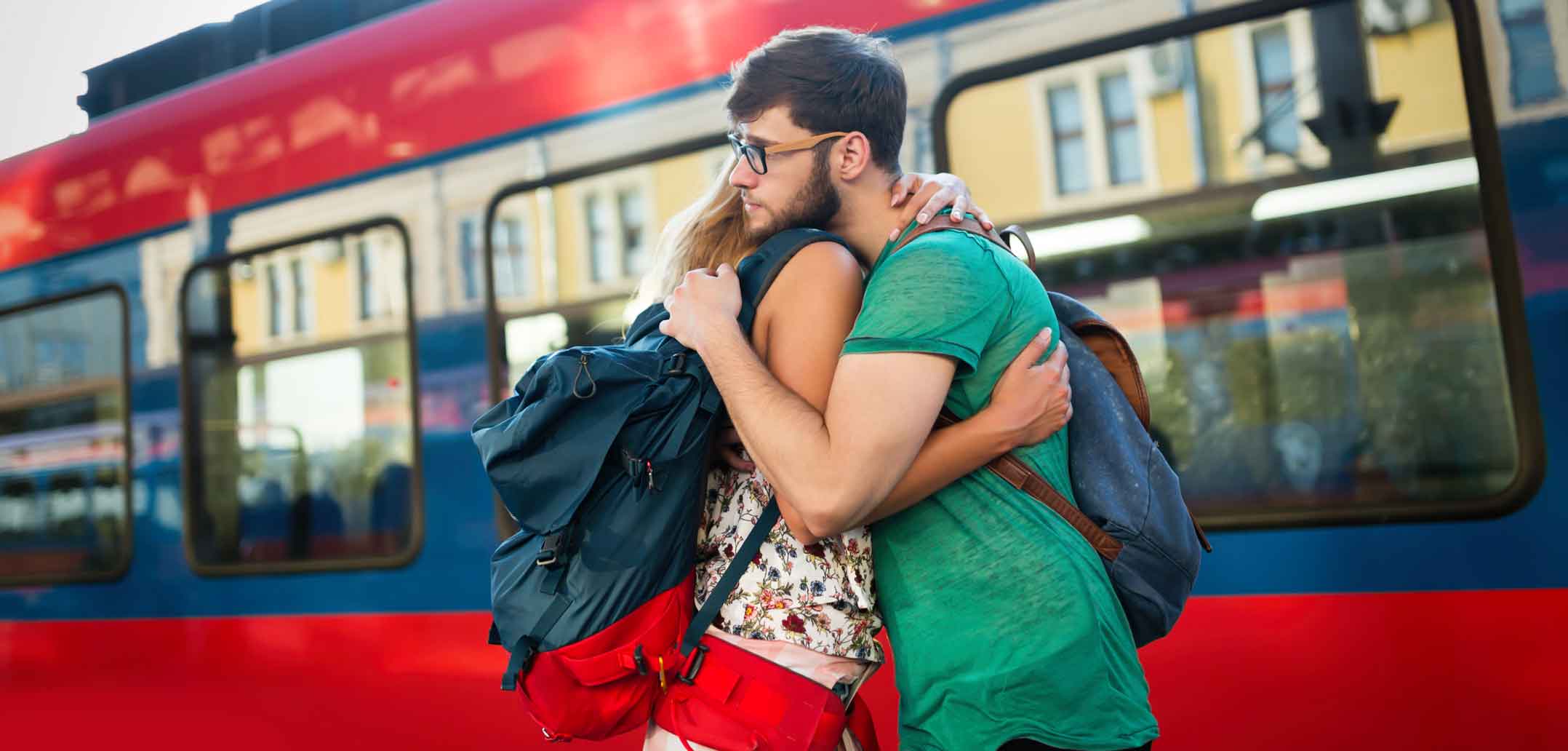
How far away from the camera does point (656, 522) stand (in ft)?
4.71

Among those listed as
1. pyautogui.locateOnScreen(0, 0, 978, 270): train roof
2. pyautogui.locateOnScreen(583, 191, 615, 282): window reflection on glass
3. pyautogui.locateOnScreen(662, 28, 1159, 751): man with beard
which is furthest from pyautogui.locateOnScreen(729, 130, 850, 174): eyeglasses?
pyautogui.locateOnScreen(583, 191, 615, 282): window reflection on glass

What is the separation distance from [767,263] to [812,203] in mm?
117

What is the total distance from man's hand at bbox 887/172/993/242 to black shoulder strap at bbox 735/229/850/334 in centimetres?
10

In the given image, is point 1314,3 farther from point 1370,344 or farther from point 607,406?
point 607,406

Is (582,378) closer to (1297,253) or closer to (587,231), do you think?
(1297,253)

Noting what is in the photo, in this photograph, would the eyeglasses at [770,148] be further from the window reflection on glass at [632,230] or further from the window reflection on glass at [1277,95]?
the window reflection on glass at [632,230]

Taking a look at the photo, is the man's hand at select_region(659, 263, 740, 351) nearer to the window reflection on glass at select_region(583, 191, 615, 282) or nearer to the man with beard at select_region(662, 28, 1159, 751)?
the man with beard at select_region(662, 28, 1159, 751)

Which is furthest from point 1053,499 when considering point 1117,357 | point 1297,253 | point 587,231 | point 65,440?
point 65,440

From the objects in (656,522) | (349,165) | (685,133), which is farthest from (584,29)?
(656,522)

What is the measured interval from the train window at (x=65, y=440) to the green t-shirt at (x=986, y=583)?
365 centimetres

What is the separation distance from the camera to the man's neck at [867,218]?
1.57 metres

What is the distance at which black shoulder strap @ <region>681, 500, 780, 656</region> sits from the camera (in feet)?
4.82

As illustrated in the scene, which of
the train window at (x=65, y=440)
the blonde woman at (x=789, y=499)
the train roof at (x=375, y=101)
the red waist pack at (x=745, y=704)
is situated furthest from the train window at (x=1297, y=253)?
the train window at (x=65, y=440)

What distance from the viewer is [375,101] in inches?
145
